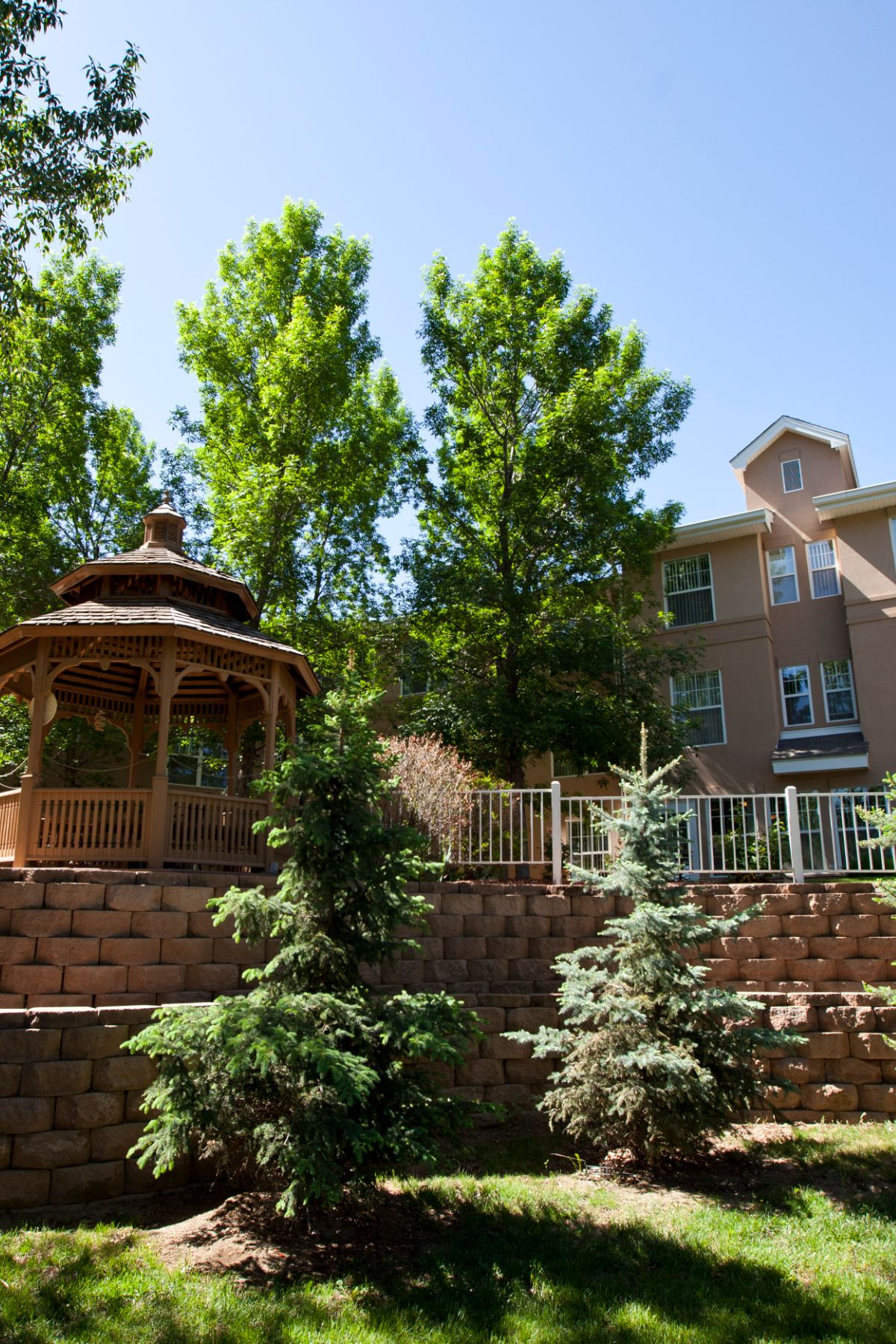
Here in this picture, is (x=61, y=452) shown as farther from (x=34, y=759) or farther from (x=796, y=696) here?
(x=796, y=696)

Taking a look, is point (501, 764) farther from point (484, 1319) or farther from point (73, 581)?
point (484, 1319)

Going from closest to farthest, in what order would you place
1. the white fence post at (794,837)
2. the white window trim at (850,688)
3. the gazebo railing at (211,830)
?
the white fence post at (794,837)
the gazebo railing at (211,830)
the white window trim at (850,688)

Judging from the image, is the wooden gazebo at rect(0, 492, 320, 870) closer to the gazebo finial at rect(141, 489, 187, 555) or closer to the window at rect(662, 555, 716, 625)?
the gazebo finial at rect(141, 489, 187, 555)

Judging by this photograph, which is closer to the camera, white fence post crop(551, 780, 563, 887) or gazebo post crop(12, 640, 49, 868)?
gazebo post crop(12, 640, 49, 868)

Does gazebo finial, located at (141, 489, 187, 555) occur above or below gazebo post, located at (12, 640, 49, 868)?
above

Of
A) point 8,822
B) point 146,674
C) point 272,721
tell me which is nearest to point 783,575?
point 272,721

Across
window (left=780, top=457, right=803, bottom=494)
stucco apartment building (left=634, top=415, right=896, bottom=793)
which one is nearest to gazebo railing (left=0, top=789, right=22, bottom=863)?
stucco apartment building (left=634, top=415, right=896, bottom=793)

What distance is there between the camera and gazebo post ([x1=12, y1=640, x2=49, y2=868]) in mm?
10070

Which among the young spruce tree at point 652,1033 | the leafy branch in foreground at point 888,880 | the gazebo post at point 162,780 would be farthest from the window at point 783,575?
the young spruce tree at point 652,1033

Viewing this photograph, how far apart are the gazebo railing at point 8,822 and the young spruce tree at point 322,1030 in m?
4.36

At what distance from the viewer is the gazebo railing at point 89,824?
10.2 m

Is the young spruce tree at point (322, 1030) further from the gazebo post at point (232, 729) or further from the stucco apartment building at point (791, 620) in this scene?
the stucco apartment building at point (791, 620)

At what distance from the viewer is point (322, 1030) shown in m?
6.18

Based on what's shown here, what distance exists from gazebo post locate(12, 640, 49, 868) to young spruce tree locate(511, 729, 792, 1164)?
568 cm
